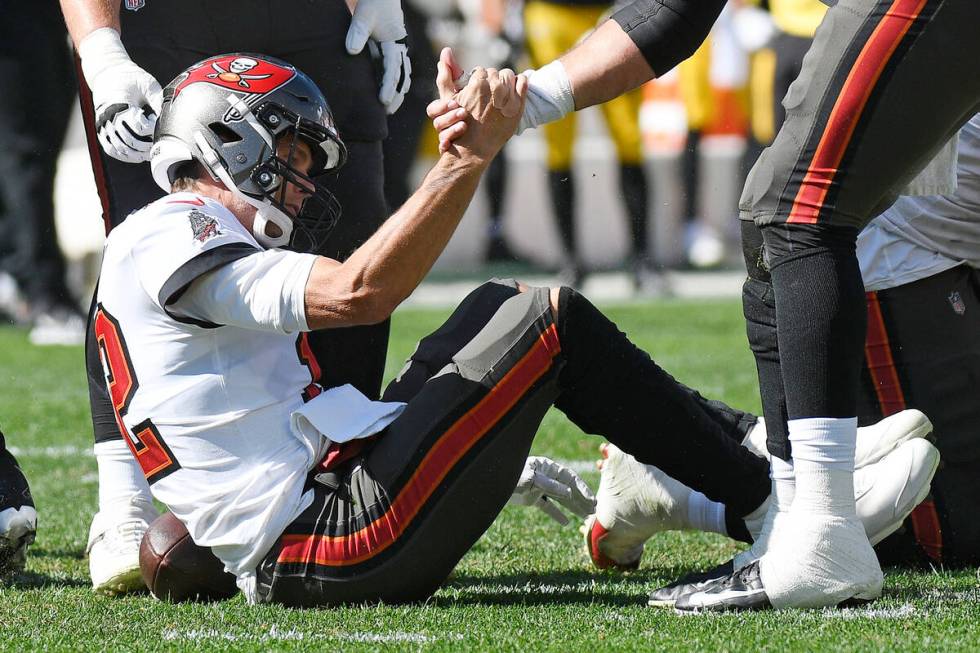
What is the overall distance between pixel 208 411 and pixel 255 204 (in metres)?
0.43

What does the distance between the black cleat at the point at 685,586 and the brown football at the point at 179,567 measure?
872 millimetres

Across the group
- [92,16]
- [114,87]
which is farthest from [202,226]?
[92,16]

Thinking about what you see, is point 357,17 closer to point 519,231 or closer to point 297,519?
point 297,519

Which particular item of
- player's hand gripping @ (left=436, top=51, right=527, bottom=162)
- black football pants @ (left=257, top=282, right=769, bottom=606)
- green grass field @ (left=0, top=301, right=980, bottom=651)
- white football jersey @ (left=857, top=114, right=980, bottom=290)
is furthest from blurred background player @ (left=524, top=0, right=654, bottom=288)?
player's hand gripping @ (left=436, top=51, right=527, bottom=162)

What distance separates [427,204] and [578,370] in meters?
0.54

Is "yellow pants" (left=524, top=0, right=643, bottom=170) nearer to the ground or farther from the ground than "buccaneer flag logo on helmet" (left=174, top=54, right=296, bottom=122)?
farther from the ground

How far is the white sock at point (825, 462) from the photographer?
2.86 metres

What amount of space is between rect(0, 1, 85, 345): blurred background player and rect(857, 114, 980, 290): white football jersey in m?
5.52

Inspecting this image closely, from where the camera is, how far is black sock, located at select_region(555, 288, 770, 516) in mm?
3037

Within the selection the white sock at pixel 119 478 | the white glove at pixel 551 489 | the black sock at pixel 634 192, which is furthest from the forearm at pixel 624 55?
the black sock at pixel 634 192

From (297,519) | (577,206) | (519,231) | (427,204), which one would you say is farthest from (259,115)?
(519,231)

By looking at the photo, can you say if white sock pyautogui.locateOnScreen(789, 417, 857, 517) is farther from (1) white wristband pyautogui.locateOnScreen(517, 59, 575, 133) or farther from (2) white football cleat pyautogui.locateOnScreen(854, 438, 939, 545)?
(1) white wristband pyautogui.locateOnScreen(517, 59, 575, 133)

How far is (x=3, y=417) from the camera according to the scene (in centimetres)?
627

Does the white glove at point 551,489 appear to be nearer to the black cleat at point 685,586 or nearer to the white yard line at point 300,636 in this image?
the black cleat at point 685,586
